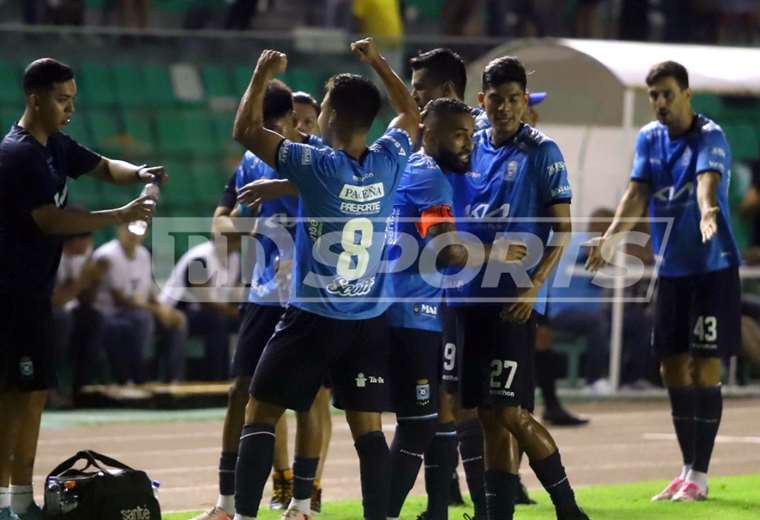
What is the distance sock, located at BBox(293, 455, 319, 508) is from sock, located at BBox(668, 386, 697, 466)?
263cm

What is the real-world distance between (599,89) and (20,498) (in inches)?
375

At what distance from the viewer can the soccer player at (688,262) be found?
9.90 meters

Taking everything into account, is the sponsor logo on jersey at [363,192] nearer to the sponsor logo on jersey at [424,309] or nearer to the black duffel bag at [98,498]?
the sponsor logo on jersey at [424,309]

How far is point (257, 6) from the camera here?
20094 mm

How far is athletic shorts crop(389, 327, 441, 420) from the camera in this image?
26.7 feet

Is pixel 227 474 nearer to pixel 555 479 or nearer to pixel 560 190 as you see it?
pixel 555 479

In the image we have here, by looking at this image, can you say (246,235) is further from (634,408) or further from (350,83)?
(634,408)

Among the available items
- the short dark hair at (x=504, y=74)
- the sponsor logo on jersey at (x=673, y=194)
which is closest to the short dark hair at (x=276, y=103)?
the short dark hair at (x=504, y=74)

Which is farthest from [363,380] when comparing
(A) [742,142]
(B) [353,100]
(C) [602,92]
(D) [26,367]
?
(A) [742,142]

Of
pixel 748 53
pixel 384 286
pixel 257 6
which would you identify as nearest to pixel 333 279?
pixel 384 286

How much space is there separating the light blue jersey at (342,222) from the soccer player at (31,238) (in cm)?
108

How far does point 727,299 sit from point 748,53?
294 inches

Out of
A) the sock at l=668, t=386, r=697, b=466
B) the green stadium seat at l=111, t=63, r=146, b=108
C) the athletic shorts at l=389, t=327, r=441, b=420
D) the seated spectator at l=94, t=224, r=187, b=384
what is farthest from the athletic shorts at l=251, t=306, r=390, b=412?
the green stadium seat at l=111, t=63, r=146, b=108

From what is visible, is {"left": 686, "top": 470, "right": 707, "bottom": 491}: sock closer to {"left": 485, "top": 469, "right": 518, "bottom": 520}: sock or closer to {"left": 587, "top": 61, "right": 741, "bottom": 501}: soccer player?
{"left": 587, "top": 61, "right": 741, "bottom": 501}: soccer player
